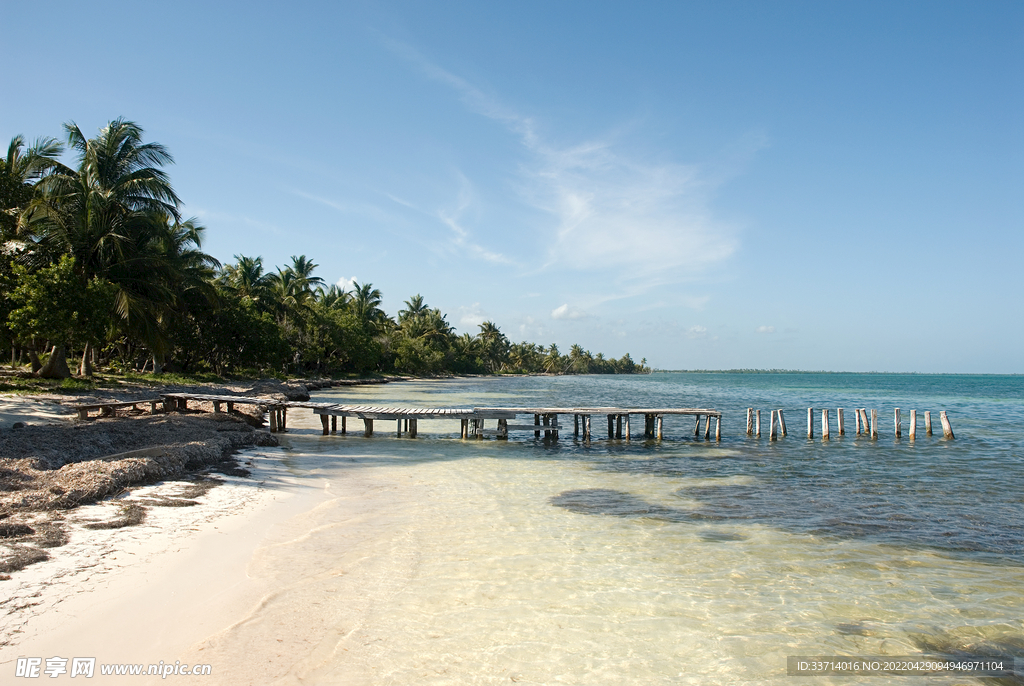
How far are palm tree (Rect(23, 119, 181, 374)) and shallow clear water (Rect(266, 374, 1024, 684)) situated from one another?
13890 millimetres

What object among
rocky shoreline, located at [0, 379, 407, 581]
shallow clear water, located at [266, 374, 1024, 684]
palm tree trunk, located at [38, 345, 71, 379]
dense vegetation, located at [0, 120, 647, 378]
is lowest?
shallow clear water, located at [266, 374, 1024, 684]

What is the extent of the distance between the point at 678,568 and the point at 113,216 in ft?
84.5

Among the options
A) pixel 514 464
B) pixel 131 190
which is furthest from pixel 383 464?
pixel 131 190

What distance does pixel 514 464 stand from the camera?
15.5 meters

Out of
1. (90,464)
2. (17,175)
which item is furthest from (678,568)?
(17,175)

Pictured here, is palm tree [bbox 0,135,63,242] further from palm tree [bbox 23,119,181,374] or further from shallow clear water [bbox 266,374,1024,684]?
shallow clear water [bbox 266,374,1024,684]

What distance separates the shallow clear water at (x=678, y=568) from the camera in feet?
16.8

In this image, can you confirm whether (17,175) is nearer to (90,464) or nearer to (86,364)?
(86,364)

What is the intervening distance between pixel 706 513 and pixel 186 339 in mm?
36254

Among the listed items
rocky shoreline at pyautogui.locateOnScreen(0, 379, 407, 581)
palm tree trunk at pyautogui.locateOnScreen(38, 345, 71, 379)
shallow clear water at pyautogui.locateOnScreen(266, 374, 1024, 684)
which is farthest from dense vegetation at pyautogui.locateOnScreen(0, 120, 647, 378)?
shallow clear water at pyautogui.locateOnScreen(266, 374, 1024, 684)

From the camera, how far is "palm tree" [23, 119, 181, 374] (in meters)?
21.0

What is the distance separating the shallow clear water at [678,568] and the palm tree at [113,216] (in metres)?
13.9

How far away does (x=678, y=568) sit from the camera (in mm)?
7266

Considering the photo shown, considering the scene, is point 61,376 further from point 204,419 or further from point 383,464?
point 383,464
